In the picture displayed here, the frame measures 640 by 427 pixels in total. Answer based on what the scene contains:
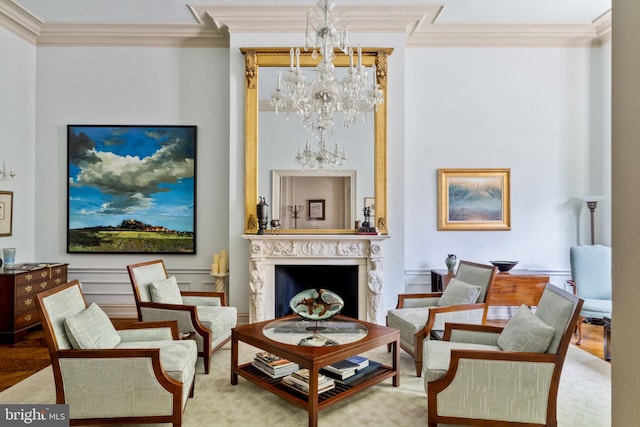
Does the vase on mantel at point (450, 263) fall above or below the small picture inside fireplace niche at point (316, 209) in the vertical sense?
below

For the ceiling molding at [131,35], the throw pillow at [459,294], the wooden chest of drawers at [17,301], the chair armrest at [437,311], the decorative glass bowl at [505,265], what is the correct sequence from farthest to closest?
the ceiling molding at [131,35]
the decorative glass bowl at [505,265]
the wooden chest of drawers at [17,301]
the throw pillow at [459,294]
the chair armrest at [437,311]

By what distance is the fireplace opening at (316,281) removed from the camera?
4578 millimetres

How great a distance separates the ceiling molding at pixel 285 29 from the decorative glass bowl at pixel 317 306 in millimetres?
3268

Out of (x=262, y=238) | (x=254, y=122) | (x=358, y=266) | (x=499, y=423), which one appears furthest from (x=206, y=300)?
(x=499, y=423)

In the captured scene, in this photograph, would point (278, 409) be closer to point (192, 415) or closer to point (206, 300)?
point (192, 415)

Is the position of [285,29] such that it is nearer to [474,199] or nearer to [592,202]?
[474,199]

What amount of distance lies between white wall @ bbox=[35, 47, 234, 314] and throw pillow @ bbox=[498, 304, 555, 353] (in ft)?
11.5

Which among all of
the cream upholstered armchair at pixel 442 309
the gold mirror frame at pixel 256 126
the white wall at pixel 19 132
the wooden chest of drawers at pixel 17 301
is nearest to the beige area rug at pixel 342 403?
the cream upholstered armchair at pixel 442 309

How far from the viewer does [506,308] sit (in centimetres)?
486

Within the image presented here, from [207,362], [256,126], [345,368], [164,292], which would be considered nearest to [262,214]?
[256,126]

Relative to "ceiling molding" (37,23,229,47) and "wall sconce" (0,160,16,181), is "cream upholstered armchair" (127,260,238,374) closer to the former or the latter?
"wall sconce" (0,160,16,181)

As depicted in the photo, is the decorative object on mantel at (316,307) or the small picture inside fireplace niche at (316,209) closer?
the decorative object on mantel at (316,307)

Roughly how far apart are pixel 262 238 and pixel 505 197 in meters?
3.16

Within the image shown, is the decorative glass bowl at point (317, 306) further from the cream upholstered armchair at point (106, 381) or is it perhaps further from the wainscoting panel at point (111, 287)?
the wainscoting panel at point (111, 287)
